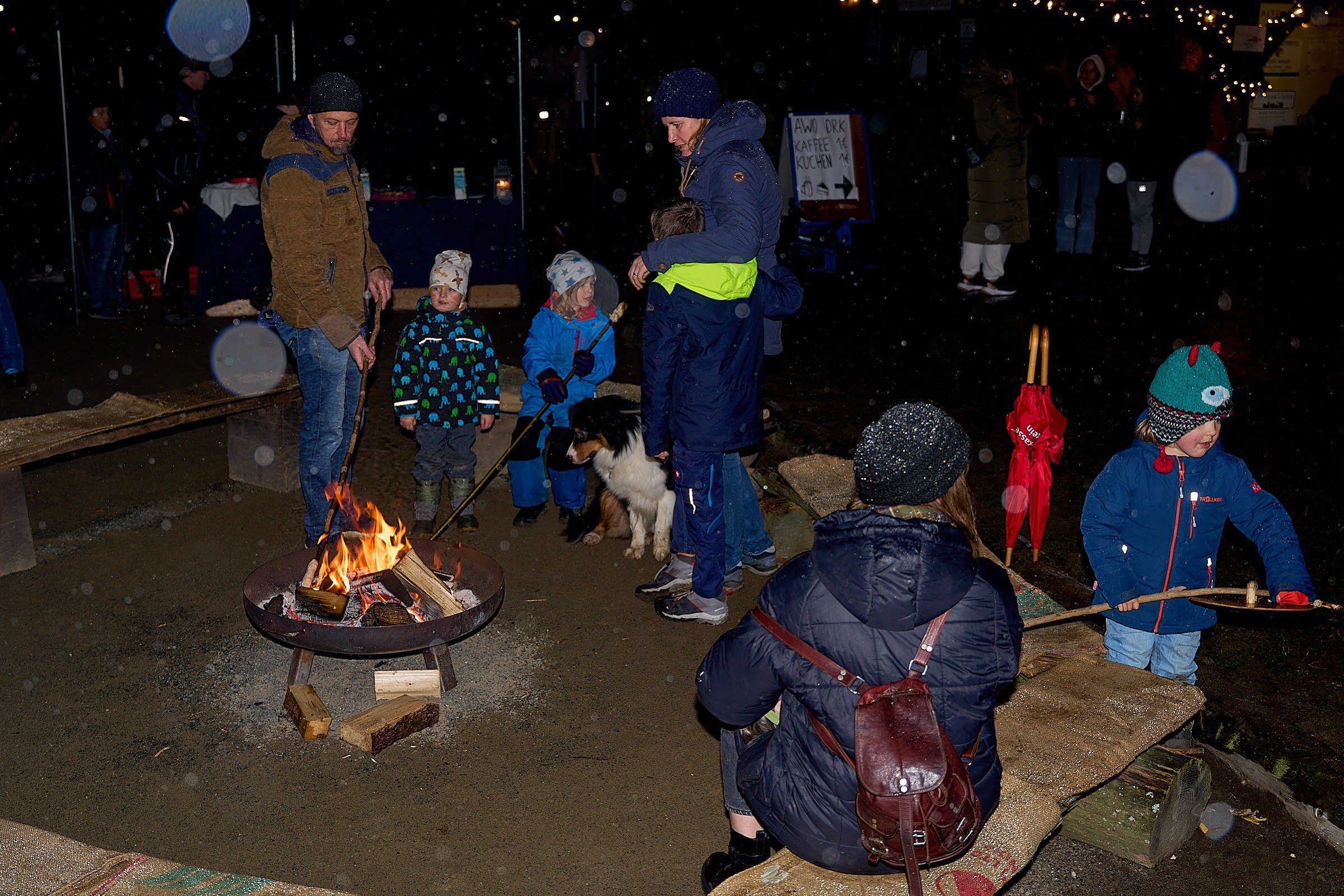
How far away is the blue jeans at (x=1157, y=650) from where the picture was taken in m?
4.23

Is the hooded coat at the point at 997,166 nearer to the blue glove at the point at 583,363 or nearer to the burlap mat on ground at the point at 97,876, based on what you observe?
the blue glove at the point at 583,363

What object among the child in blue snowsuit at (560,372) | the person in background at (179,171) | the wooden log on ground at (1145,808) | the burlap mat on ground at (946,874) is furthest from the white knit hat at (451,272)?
the person in background at (179,171)

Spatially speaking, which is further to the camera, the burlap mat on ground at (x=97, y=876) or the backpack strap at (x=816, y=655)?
the burlap mat on ground at (x=97, y=876)

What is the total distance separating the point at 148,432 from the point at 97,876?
394 cm

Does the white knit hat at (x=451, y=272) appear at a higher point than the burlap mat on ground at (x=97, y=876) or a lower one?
higher

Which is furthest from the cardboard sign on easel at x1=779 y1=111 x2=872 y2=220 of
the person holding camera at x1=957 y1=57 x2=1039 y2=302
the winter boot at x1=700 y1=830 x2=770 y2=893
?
the winter boot at x1=700 y1=830 x2=770 y2=893

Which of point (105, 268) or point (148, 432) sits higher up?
point (105, 268)

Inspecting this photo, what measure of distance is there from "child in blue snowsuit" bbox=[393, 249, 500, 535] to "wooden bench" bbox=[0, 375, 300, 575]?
1.10m

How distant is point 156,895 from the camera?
9.91ft

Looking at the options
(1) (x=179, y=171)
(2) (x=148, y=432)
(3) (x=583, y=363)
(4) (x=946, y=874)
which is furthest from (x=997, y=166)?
(4) (x=946, y=874)

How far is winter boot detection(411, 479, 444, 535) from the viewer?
6660 mm

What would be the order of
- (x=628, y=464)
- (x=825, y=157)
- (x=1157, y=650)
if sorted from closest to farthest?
(x=1157, y=650) < (x=628, y=464) < (x=825, y=157)

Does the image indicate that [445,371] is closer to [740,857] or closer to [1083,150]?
[740,857]

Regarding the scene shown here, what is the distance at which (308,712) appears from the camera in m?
4.56
